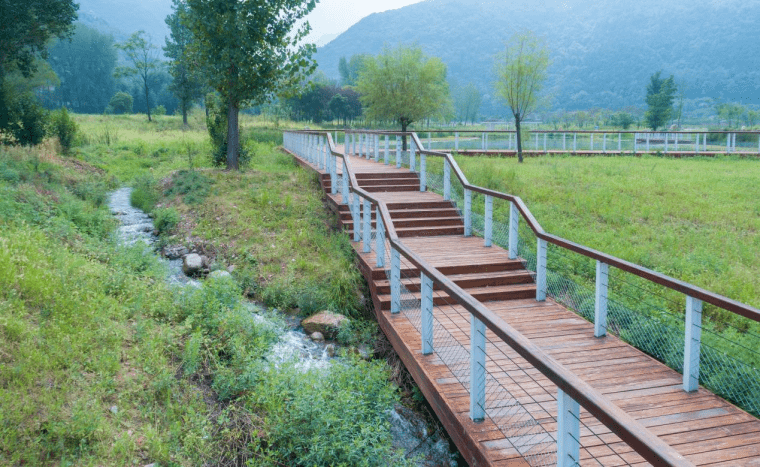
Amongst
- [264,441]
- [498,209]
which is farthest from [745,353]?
[498,209]

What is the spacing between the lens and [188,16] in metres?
14.6

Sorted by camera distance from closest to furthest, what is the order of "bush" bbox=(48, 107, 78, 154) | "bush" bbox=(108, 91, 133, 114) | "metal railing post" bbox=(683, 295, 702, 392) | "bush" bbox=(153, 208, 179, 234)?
"metal railing post" bbox=(683, 295, 702, 392), "bush" bbox=(153, 208, 179, 234), "bush" bbox=(48, 107, 78, 154), "bush" bbox=(108, 91, 133, 114)

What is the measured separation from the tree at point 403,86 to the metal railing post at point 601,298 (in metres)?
24.0

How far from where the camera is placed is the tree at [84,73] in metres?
91.1

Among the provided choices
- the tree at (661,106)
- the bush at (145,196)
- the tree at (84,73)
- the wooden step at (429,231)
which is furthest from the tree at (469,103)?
the wooden step at (429,231)

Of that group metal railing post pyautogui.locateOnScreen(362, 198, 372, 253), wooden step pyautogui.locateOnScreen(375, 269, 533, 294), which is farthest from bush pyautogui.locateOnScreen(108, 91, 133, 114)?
wooden step pyautogui.locateOnScreen(375, 269, 533, 294)

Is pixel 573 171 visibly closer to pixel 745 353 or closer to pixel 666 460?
pixel 745 353

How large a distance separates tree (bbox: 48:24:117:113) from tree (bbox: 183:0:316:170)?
86.0m

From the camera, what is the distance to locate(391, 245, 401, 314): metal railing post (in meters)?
7.38

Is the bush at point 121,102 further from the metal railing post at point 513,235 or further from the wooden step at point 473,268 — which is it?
the metal railing post at point 513,235

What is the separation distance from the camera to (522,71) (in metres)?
24.6

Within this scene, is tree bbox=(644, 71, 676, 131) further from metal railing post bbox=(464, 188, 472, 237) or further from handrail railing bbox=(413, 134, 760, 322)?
handrail railing bbox=(413, 134, 760, 322)

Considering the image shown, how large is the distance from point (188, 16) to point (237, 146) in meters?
3.67

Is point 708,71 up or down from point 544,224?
up
